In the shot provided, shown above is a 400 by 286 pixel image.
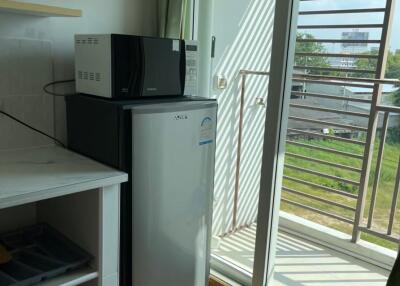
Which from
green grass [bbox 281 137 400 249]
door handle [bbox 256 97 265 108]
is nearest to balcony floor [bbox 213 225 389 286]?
green grass [bbox 281 137 400 249]

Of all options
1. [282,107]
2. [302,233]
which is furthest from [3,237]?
[302,233]

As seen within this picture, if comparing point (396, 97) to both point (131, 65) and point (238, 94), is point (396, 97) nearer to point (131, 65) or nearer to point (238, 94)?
point (238, 94)

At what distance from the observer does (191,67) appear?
65.1 inches

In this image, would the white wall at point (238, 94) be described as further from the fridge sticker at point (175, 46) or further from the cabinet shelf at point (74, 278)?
the cabinet shelf at point (74, 278)

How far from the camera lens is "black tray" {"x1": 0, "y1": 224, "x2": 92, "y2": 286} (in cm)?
126

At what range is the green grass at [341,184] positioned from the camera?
7.84 feet

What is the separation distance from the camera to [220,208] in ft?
9.14

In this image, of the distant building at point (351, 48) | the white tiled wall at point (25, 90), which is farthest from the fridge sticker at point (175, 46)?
the distant building at point (351, 48)

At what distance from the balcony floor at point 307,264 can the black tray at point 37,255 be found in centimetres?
112

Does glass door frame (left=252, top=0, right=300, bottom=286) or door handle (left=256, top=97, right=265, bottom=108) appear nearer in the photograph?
glass door frame (left=252, top=0, right=300, bottom=286)

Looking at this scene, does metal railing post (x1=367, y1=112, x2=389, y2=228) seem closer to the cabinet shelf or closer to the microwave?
the microwave

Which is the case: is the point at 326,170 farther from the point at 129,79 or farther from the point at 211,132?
the point at 129,79

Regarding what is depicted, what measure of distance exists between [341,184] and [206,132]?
1.48 m

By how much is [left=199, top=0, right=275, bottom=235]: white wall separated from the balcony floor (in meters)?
0.28
